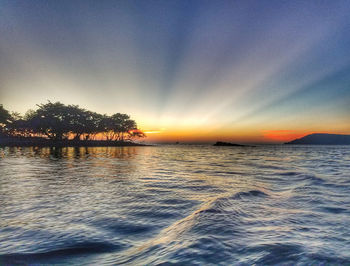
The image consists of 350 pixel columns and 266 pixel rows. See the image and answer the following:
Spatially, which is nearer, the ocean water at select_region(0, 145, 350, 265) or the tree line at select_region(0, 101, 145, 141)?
the ocean water at select_region(0, 145, 350, 265)

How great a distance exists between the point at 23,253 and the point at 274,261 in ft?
11.3

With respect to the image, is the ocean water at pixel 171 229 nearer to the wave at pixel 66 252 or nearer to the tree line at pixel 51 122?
the wave at pixel 66 252

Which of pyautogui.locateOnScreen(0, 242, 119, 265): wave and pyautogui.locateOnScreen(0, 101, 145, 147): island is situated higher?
pyautogui.locateOnScreen(0, 101, 145, 147): island

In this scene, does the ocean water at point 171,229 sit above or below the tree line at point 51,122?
below

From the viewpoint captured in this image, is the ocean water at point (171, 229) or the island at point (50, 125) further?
the island at point (50, 125)

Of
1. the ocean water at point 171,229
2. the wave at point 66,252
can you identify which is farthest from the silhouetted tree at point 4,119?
the wave at point 66,252

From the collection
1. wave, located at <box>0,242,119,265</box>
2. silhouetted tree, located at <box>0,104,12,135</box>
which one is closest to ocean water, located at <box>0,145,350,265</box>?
wave, located at <box>0,242,119,265</box>

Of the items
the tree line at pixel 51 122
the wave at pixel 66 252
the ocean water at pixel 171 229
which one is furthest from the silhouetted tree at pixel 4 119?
→ the wave at pixel 66 252

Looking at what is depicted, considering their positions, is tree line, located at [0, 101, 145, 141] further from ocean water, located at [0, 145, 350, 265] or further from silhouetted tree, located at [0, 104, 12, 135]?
ocean water, located at [0, 145, 350, 265]

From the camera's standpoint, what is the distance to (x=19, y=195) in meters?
5.88

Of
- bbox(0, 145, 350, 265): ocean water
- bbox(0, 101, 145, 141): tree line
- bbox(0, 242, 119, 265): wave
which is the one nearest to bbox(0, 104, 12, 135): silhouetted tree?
bbox(0, 101, 145, 141): tree line

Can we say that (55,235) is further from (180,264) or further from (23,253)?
(180,264)

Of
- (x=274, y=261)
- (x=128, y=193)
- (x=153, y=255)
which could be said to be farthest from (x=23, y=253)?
(x=128, y=193)

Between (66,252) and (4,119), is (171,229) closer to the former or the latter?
(66,252)
